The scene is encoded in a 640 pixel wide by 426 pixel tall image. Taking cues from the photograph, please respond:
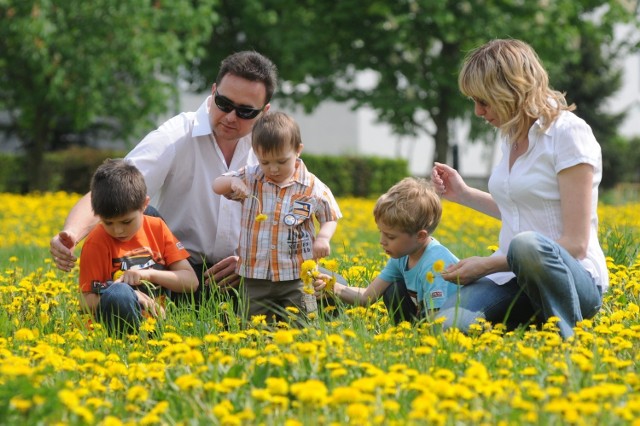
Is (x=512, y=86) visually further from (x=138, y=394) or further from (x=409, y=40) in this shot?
(x=409, y=40)

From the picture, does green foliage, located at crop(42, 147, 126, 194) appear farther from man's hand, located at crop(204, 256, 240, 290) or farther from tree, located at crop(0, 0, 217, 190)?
man's hand, located at crop(204, 256, 240, 290)

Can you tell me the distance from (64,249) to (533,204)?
2206 mm

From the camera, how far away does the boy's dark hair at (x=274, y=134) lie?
173 inches

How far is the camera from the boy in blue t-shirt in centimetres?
437

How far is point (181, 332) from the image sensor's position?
13.7ft

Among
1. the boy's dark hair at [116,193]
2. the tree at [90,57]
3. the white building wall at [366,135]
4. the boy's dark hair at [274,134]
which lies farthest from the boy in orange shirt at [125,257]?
the white building wall at [366,135]

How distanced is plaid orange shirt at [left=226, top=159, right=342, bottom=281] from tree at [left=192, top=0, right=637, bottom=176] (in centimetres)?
1523

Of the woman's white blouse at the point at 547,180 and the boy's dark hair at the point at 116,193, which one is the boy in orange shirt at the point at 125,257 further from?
the woman's white blouse at the point at 547,180

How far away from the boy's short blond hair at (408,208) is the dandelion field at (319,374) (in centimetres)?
46

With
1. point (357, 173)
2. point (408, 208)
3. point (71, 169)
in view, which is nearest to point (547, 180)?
point (408, 208)

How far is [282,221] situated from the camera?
15.3 feet

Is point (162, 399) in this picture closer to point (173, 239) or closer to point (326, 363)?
point (326, 363)

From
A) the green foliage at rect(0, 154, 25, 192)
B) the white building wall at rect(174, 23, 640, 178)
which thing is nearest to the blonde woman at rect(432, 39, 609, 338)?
the green foliage at rect(0, 154, 25, 192)

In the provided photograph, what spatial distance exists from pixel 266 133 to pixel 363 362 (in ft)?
4.95
